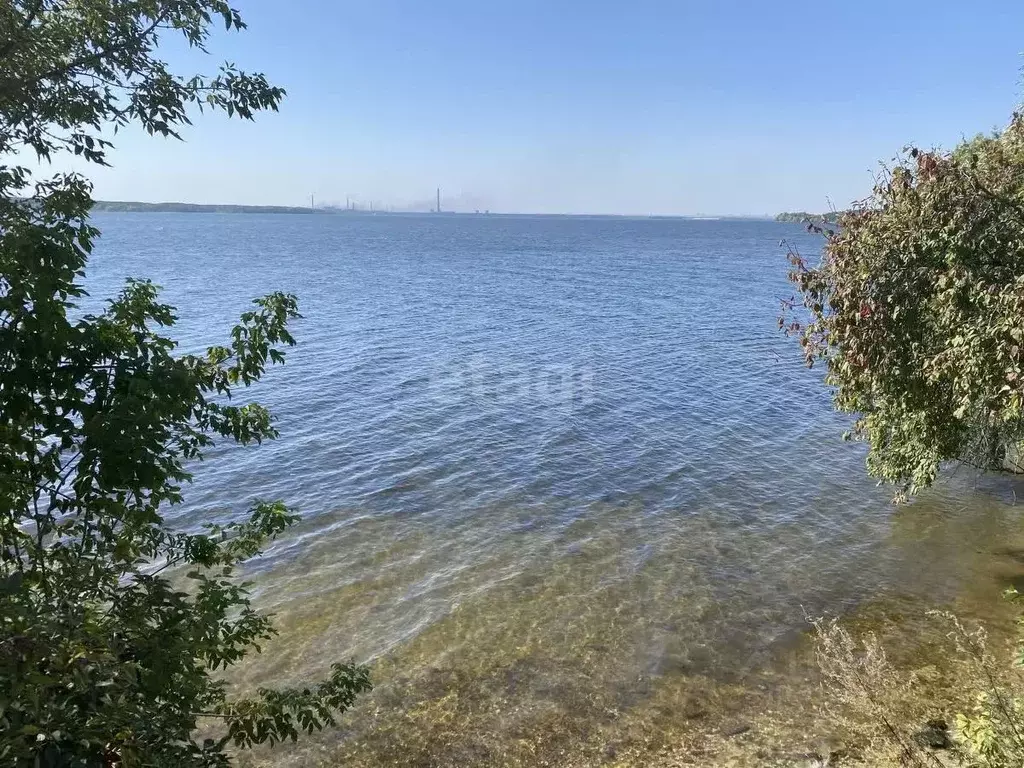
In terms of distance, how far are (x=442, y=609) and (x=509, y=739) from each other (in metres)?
4.31

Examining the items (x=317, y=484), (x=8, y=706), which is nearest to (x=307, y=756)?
(x=8, y=706)

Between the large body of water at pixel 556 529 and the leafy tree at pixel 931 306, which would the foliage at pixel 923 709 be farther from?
the leafy tree at pixel 931 306

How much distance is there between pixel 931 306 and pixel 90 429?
13.2 m

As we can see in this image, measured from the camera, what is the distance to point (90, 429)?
17.5 feet

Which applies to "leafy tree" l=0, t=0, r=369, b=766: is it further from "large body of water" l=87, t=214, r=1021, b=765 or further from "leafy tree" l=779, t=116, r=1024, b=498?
"leafy tree" l=779, t=116, r=1024, b=498

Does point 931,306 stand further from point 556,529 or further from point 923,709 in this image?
point 556,529

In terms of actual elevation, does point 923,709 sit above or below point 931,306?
below

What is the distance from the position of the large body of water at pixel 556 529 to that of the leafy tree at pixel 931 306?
4.27 metres

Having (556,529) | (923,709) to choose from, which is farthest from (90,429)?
(556,529)

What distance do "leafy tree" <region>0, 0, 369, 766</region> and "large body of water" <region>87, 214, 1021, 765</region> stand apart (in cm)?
655

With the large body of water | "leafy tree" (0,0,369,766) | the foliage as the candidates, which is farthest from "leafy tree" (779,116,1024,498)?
"leafy tree" (0,0,369,766)

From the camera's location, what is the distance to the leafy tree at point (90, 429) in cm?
459

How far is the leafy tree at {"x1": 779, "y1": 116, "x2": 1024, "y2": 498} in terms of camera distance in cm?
1102

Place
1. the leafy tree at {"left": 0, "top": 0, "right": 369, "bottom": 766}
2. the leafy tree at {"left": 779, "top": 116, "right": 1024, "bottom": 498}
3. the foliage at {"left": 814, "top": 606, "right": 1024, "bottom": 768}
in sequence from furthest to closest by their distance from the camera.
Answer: the leafy tree at {"left": 779, "top": 116, "right": 1024, "bottom": 498} → the foliage at {"left": 814, "top": 606, "right": 1024, "bottom": 768} → the leafy tree at {"left": 0, "top": 0, "right": 369, "bottom": 766}
